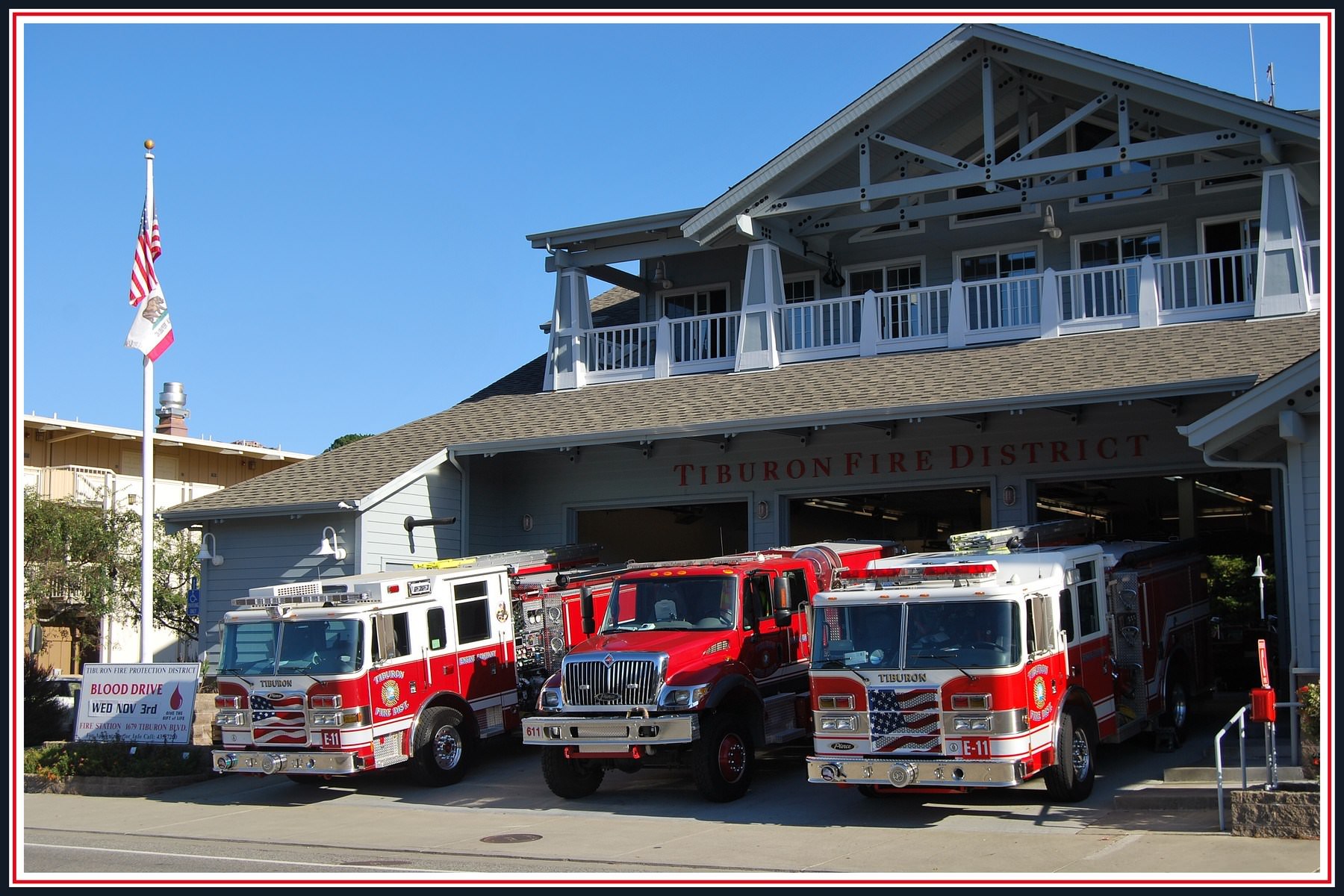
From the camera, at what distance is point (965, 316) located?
21391 mm

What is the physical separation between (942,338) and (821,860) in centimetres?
1174

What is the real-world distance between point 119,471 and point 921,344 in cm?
A: 3685

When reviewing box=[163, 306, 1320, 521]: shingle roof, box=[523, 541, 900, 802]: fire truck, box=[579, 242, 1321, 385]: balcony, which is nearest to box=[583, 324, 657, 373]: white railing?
box=[579, 242, 1321, 385]: balcony

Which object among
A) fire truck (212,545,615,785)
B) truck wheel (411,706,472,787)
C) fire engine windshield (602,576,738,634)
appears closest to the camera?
fire engine windshield (602,576,738,634)

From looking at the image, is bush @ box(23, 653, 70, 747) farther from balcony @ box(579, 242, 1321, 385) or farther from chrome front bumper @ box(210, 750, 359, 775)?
balcony @ box(579, 242, 1321, 385)

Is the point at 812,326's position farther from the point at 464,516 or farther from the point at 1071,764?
the point at 1071,764

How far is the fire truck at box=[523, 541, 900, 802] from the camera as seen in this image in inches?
570

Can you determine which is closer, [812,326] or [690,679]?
[690,679]

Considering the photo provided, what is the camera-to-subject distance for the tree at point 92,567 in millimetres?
36562

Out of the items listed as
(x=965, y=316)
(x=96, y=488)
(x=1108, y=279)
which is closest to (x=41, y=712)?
(x=965, y=316)

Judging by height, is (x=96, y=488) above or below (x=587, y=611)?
above

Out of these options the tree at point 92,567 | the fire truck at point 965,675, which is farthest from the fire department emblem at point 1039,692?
the tree at point 92,567

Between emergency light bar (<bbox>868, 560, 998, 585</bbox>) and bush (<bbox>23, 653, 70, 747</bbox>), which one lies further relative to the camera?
bush (<bbox>23, 653, 70, 747</bbox>)

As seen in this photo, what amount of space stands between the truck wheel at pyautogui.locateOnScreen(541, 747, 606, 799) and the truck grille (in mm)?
696
